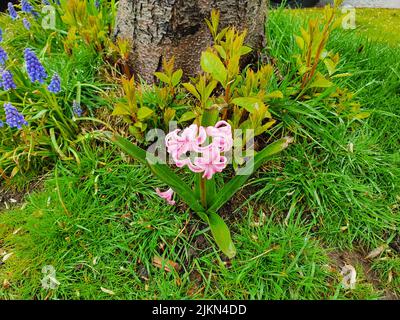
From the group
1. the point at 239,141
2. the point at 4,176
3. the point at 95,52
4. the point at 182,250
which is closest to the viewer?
the point at 239,141

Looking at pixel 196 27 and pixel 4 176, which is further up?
pixel 196 27

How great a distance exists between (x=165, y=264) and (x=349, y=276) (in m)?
0.77

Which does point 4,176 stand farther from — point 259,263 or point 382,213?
point 382,213

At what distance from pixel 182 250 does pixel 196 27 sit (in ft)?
3.35

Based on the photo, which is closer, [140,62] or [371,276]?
[371,276]

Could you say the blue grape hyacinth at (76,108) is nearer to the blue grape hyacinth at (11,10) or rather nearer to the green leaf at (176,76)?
the green leaf at (176,76)

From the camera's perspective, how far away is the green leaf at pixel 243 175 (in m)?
1.57

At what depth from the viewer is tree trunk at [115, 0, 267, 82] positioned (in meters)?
1.85

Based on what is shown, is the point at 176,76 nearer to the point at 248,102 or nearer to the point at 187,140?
the point at 248,102

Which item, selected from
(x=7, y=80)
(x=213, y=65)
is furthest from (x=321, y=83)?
(x=7, y=80)

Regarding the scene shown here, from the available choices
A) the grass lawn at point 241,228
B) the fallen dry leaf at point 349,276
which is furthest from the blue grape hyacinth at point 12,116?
the fallen dry leaf at point 349,276

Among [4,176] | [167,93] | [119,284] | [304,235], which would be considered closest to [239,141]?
[167,93]

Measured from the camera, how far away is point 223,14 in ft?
6.16

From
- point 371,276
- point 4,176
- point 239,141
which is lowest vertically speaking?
point 371,276
